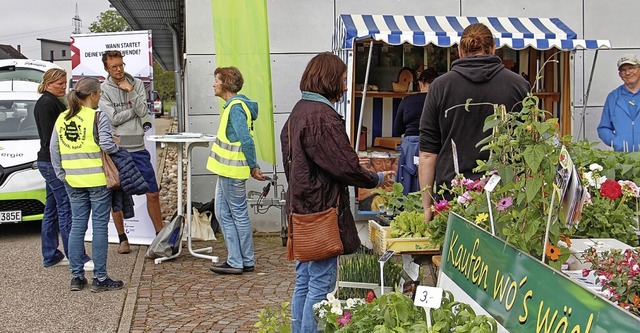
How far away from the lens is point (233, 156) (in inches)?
260

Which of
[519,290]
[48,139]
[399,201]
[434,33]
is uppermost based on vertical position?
[434,33]

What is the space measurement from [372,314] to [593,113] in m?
6.90

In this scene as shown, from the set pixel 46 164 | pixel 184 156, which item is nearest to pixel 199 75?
pixel 184 156

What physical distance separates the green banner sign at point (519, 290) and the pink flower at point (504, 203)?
14cm

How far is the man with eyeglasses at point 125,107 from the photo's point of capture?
7516 mm

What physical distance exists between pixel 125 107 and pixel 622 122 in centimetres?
468

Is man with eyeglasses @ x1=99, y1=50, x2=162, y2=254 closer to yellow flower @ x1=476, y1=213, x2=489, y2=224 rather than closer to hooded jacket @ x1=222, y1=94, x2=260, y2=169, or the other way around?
hooded jacket @ x1=222, y1=94, x2=260, y2=169

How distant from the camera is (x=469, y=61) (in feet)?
13.9

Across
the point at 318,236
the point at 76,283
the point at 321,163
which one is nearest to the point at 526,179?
the point at 321,163

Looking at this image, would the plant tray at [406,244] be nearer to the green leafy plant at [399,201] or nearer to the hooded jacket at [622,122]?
the green leafy plant at [399,201]

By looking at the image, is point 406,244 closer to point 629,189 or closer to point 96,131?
point 629,189

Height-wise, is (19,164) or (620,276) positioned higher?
(620,276)

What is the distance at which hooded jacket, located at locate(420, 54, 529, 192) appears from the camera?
4.19 meters

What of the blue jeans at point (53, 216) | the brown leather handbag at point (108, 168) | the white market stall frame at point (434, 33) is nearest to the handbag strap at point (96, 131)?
the brown leather handbag at point (108, 168)
